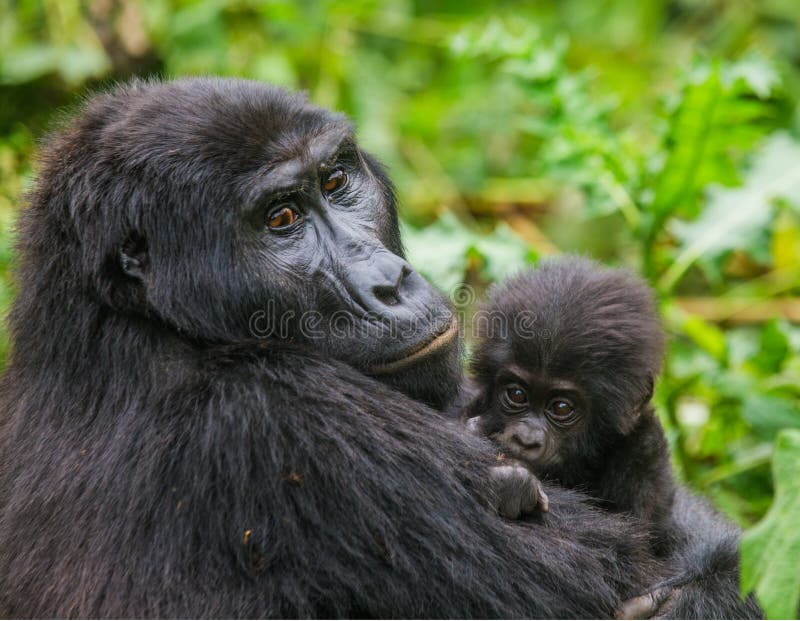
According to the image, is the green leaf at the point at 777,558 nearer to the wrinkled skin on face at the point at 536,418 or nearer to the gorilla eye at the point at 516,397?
the wrinkled skin on face at the point at 536,418

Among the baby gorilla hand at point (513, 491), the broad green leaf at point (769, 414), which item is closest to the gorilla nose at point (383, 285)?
the baby gorilla hand at point (513, 491)

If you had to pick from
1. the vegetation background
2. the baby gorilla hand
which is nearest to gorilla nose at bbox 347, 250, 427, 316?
the baby gorilla hand

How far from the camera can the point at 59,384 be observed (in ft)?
9.31

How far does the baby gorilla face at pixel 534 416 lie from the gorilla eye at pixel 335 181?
878 mm

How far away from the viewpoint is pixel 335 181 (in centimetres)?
329

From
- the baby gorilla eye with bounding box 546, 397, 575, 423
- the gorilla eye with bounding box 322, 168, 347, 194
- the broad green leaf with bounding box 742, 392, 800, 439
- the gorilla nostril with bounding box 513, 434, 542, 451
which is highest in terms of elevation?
the gorilla eye with bounding box 322, 168, 347, 194

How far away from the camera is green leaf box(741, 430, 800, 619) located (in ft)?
6.98

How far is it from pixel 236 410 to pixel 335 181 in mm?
962

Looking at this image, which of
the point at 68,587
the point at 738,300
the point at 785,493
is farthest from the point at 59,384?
the point at 738,300

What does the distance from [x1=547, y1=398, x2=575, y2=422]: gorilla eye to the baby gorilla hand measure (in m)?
0.60

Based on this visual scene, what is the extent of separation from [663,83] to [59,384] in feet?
22.1

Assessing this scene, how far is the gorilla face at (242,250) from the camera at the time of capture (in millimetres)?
2904

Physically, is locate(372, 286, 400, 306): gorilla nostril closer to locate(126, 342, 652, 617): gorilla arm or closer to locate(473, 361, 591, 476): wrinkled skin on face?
locate(126, 342, 652, 617): gorilla arm

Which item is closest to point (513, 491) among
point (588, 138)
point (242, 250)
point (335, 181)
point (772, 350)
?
point (242, 250)
